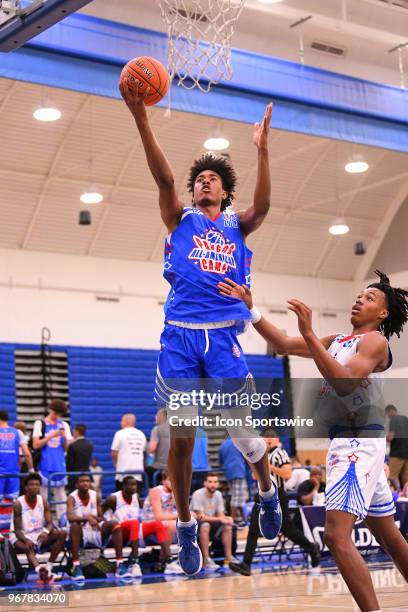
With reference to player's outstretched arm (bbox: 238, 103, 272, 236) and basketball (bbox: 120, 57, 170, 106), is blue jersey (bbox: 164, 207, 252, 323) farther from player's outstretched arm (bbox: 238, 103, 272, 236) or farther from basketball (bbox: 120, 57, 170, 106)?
basketball (bbox: 120, 57, 170, 106)

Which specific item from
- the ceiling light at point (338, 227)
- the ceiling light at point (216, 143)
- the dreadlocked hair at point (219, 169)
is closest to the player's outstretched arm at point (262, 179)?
the dreadlocked hair at point (219, 169)

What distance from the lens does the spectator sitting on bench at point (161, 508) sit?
40.9ft

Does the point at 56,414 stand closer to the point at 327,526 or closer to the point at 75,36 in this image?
the point at 75,36

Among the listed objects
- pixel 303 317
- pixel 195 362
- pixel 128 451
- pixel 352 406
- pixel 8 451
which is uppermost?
pixel 128 451

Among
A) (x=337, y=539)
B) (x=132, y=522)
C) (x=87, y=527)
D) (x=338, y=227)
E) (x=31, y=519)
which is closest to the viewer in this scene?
(x=337, y=539)

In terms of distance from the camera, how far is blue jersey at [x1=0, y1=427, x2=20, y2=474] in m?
13.3

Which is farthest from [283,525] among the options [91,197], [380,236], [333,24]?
[380,236]

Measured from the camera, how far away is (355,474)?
5680mm

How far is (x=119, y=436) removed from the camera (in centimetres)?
1520

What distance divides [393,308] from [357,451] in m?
1.06

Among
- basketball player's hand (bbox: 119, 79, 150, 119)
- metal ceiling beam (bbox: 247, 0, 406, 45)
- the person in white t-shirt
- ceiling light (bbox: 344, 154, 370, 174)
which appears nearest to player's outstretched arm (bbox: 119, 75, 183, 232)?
basketball player's hand (bbox: 119, 79, 150, 119)

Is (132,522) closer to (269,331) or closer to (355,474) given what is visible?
(269,331)

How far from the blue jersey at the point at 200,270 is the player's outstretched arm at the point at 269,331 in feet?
0.25

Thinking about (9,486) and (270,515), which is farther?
(9,486)
